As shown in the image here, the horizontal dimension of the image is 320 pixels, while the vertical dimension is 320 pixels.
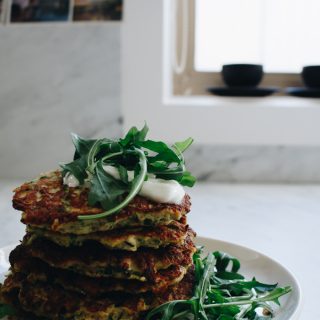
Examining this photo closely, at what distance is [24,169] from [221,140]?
26.6 inches

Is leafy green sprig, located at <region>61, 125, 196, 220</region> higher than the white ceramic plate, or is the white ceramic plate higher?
leafy green sprig, located at <region>61, 125, 196, 220</region>

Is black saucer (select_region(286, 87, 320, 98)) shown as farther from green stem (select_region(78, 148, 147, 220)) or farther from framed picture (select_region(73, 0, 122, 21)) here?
green stem (select_region(78, 148, 147, 220))

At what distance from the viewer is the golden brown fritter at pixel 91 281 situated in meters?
0.71

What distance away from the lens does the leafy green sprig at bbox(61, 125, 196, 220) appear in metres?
0.71

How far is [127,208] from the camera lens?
708 mm

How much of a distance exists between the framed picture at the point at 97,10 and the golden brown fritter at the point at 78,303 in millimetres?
1145

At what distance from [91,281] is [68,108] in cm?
113

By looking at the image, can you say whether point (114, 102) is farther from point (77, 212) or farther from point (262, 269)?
point (77, 212)

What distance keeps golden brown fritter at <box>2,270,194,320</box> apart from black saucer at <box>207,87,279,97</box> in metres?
1.27

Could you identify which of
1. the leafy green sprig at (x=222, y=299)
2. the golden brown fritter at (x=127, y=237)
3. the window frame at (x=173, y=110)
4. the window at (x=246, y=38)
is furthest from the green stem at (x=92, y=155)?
the window at (x=246, y=38)

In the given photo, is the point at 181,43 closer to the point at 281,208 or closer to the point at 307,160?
the point at 307,160

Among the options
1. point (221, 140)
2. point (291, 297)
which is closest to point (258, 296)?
point (291, 297)

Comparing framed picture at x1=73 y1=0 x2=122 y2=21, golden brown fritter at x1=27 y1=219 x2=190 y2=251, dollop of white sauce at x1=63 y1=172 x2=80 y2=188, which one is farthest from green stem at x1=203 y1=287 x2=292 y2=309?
framed picture at x1=73 y1=0 x2=122 y2=21

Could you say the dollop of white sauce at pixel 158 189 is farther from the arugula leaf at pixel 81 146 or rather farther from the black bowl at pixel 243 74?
the black bowl at pixel 243 74
